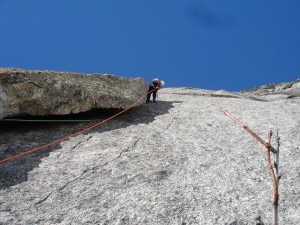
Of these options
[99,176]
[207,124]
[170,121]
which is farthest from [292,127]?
[99,176]

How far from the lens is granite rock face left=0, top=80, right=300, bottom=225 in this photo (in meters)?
8.77

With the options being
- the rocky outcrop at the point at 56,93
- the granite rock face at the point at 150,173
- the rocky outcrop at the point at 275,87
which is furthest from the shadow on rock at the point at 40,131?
the rocky outcrop at the point at 275,87

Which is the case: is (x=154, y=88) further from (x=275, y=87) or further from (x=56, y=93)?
(x=275, y=87)

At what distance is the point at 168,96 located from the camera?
20891 millimetres

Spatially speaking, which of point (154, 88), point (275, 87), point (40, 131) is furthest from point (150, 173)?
point (275, 87)

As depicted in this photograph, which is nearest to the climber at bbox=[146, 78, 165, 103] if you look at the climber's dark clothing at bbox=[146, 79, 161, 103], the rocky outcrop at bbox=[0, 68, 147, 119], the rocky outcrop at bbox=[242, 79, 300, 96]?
the climber's dark clothing at bbox=[146, 79, 161, 103]

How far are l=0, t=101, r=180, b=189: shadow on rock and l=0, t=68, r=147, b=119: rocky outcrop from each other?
591 mm

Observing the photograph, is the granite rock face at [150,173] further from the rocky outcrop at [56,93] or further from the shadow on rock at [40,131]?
the rocky outcrop at [56,93]

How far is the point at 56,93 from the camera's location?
13.6m

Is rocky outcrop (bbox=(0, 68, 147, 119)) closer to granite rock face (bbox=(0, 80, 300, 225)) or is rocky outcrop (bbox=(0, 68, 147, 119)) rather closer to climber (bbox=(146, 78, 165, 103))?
granite rock face (bbox=(0, 80, 300, 225))

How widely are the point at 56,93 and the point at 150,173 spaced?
5.12 meters

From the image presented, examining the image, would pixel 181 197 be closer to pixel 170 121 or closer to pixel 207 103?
pixel 170 121

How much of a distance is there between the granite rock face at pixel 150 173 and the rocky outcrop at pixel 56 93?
75 cm

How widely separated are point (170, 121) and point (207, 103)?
11.8ft
